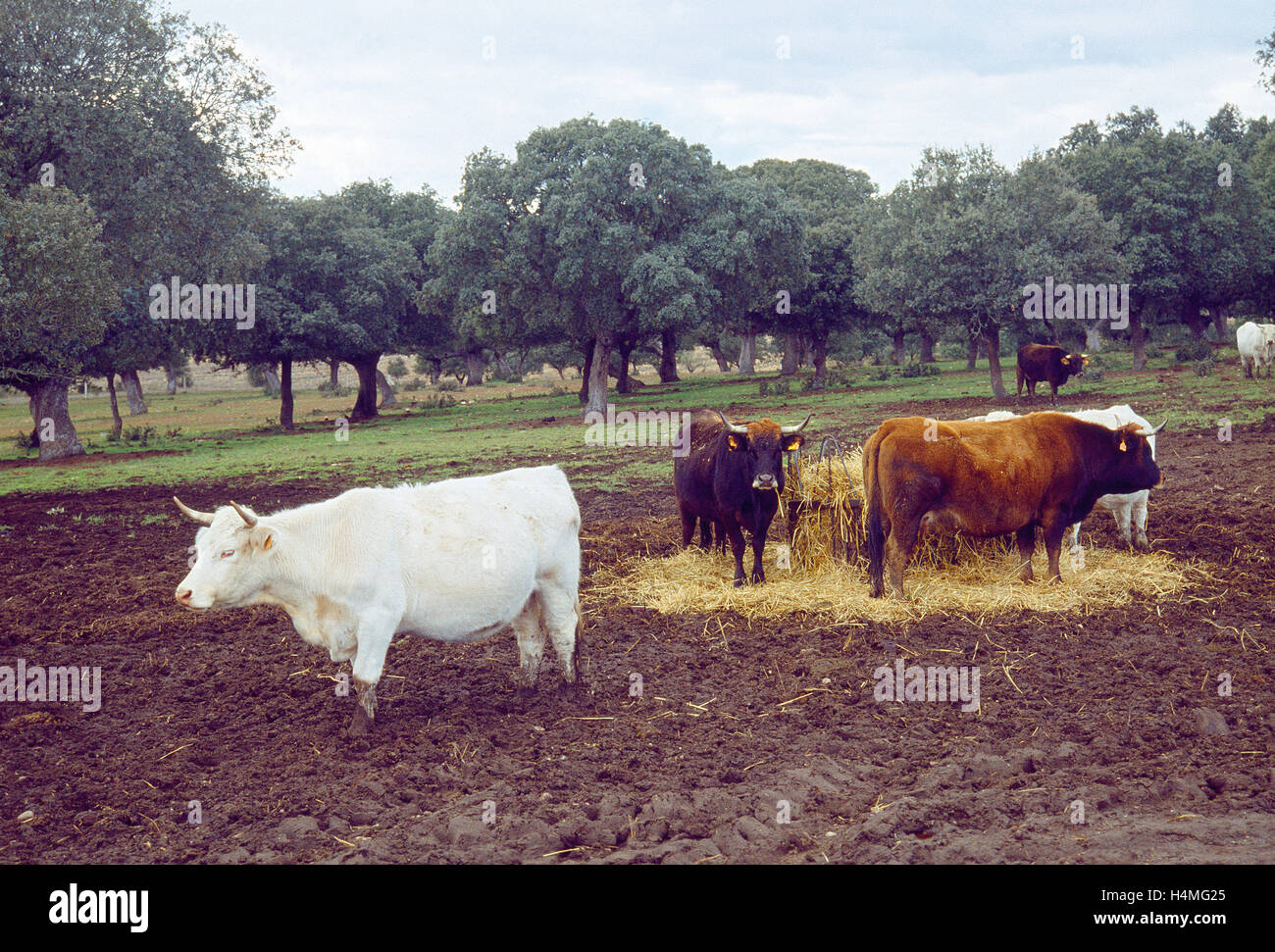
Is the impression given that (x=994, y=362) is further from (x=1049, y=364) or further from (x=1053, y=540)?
(x=1053, y=540)

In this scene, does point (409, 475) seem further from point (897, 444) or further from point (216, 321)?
point (216, 321)

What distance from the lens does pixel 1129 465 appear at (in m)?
9.20

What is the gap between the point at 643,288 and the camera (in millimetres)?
29516

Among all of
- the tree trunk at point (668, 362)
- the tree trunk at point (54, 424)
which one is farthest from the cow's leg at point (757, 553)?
the tree trunk at point (668, 362)

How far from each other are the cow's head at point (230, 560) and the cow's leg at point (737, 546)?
464 cm

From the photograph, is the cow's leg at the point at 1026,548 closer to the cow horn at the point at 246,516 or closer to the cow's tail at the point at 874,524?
the cow's tail at the point at 874,524

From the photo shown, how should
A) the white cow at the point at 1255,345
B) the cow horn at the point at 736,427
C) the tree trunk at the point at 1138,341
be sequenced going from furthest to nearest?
1. the tree trunk at the point at 1138,341
2. the white cow at the point at 1255,345
3. the cow horn at the point at 736,427

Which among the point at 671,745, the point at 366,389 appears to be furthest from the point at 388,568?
the point at 366,389

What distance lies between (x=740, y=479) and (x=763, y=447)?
524 mm

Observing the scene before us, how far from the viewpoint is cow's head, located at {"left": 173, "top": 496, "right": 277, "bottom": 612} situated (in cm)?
589

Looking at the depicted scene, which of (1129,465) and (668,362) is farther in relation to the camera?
(668,362)

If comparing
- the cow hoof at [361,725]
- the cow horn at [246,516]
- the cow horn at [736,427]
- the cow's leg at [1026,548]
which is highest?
the cow horn at [736,427]

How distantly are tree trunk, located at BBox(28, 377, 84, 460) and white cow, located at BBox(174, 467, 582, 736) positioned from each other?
23.0 metres

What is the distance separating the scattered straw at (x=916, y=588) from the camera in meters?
8.36
